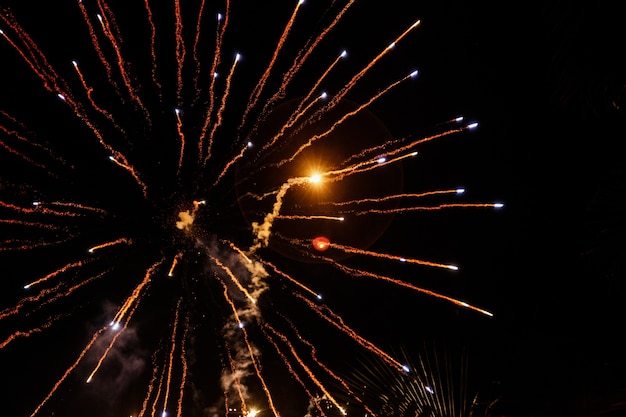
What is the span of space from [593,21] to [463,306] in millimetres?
5641

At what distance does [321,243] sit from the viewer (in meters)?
10.5

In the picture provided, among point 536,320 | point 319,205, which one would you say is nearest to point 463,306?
point 536,320

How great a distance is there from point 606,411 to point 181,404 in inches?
554

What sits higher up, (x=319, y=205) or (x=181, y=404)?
(x=319, y=205)

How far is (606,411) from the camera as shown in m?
3.47

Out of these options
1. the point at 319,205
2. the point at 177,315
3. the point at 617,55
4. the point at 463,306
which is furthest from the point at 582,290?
the point at 177,315

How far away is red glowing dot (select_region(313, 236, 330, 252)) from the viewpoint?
34.0 ft

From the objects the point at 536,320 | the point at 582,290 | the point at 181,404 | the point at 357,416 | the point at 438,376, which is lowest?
the point at 181,404

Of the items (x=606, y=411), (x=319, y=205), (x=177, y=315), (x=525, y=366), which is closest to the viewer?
(x=606, y=411)

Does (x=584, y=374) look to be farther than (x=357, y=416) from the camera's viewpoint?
No

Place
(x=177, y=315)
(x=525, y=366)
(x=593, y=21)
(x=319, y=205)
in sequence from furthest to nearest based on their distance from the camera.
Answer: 1. (x=177, y=315)
2. (x=319, y=205)
3. (x=525, y=366)
4. (x=593, y=21)

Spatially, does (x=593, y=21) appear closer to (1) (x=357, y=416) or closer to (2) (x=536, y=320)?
(2) (x=536, y=320)

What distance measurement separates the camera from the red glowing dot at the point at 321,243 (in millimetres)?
10359

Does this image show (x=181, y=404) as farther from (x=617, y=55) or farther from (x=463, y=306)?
(x=617, y=55)
